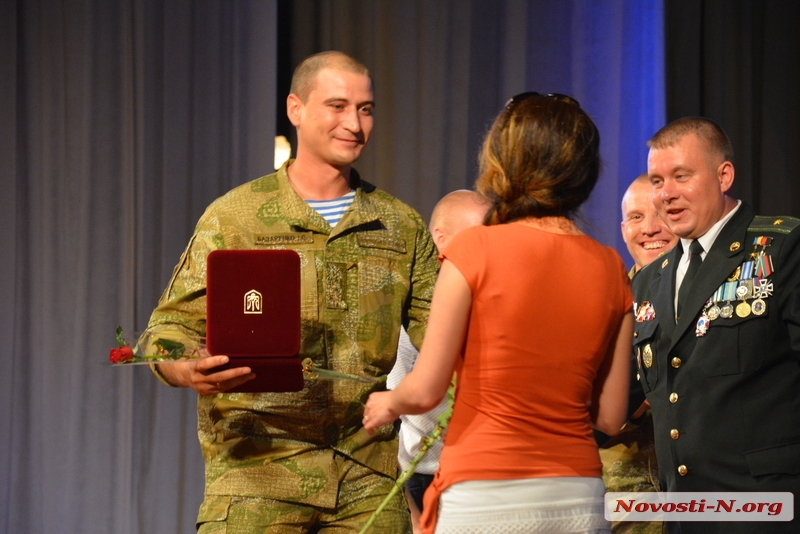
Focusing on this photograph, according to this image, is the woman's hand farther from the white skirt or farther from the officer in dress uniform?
the officer in dress uniform

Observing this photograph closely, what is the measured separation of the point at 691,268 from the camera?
260cm

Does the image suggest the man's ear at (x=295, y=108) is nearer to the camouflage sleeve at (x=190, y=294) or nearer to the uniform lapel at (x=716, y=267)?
the camouflage sleeve at (x=190, y=294)

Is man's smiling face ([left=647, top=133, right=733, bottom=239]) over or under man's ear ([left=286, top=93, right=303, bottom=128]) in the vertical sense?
under

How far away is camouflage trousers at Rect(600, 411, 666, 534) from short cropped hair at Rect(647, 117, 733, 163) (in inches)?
33.3

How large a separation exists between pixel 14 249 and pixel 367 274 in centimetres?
246

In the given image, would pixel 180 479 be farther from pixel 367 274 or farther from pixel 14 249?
pixel 367 274

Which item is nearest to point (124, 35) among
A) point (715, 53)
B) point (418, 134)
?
point (418, 134)

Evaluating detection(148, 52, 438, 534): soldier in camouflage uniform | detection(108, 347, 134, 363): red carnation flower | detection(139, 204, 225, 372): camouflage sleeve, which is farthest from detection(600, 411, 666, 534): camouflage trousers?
detection(108, 347, 134, 363): red carnation flower

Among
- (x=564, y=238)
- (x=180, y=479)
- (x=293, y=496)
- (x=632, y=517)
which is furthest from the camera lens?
(x=180, y=479)

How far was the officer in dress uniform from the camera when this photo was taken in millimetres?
2318

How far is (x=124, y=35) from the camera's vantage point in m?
4.11

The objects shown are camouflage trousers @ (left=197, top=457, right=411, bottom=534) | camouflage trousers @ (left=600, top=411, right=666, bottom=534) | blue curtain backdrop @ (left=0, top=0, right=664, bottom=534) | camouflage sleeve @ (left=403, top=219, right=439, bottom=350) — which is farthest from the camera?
blue curtain backdrop @ (left=0, top=0, right=664, bottom=534)

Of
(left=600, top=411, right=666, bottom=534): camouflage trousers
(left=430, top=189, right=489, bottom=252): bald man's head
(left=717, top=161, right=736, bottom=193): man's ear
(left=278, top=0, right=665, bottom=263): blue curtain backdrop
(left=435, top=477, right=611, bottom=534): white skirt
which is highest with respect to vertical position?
(left=278, top=0, right=665, bottom=263): blue curtain backdrop

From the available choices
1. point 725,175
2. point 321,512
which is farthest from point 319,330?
point 725,175
